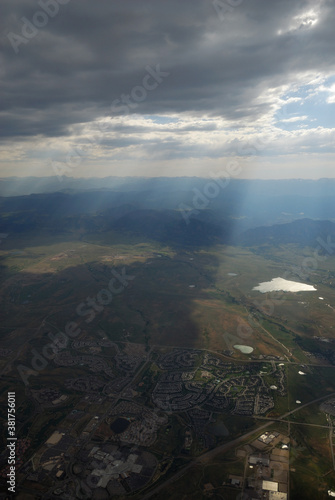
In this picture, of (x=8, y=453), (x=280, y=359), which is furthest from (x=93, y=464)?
(x=280, y=359)

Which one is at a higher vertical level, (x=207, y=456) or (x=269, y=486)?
(x=269, y=486)

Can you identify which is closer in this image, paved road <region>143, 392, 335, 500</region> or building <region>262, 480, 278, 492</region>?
building <region>262, 480, 278, 492</region>

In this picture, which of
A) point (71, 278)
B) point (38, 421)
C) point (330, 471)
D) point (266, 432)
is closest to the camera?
point (330, 471)

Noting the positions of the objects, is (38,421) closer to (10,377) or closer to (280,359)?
(10,377)

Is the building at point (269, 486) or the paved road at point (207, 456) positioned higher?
the building at point (269, 486)

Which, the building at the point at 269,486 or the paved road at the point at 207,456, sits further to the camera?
the paved road at the point at 207,456

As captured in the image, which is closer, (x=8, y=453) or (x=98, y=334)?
(x=8, y=453)

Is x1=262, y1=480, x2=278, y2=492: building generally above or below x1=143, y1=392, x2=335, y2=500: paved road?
above

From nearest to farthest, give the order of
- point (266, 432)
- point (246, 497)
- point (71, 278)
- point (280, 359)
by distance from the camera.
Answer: point (246, 497)
point (266, 432)
point (280, 359)
point (71, 278)

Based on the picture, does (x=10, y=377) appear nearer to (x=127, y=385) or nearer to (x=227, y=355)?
(x=127, y=385)

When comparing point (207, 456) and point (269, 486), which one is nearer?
point (269, 486)
